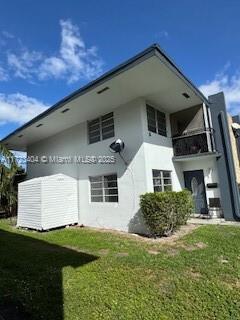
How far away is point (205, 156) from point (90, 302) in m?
8.47

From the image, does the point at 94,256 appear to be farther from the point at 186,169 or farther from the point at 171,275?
the point at 186,169

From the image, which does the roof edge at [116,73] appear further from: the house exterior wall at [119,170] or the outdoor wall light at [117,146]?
the outdoor wall light at [117,146]

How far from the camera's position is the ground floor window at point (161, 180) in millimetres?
9866

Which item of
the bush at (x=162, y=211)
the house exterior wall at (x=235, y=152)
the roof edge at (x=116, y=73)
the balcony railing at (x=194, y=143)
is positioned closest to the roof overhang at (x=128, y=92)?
the roof edge at (x=116, y=73)

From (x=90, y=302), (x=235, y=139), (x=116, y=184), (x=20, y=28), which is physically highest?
(x=20, y=28)

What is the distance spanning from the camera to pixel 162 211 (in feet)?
26.1

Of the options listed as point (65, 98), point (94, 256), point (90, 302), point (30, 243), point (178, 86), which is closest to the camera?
point (90, 302)

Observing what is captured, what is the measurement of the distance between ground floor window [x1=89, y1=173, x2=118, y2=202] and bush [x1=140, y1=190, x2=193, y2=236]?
2.08 m

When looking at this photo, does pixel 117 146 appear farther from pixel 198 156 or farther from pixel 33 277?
pixel 33 277

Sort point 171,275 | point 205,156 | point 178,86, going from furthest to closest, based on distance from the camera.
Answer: point 205,156 → point 178,86 → point 171,275

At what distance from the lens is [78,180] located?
12.1 metres

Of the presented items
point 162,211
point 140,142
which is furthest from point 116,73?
point 162,211

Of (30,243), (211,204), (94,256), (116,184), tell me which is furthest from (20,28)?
(211,204)

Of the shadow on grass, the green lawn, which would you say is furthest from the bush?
the shadow on grass
